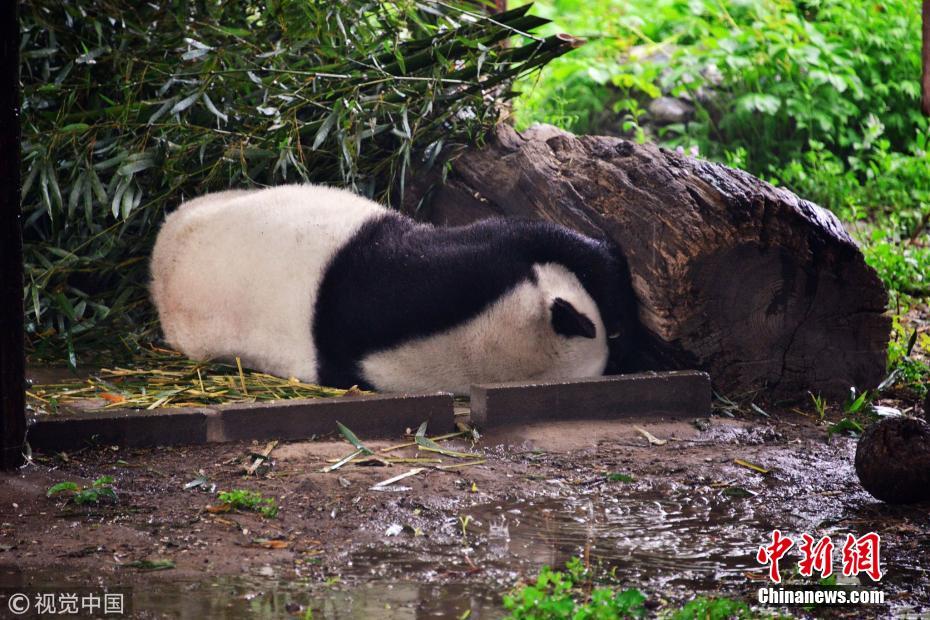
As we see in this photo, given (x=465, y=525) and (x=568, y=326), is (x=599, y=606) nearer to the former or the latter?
(x=465, y=525)

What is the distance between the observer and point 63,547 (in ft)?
8.59

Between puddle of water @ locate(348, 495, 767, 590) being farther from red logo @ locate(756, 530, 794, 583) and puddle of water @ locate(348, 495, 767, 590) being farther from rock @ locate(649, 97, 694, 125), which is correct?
rock @ locate(649, 97, 694, 125)

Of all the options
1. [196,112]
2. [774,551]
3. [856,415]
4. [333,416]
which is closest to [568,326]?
[333,416]

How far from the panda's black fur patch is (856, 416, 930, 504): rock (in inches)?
47.4

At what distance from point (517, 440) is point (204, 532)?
4.14ft

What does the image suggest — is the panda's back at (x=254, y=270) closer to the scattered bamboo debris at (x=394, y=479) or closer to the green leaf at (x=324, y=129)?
the green leaf at (x=324, y=129)

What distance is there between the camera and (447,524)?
2.86 metres

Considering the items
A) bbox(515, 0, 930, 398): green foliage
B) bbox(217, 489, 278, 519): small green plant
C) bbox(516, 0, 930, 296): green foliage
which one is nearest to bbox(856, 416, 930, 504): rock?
bbox(217, 489, 278, 519): small green plant

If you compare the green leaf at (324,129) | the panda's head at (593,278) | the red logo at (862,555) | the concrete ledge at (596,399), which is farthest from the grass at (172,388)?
the red logo at (862,555)

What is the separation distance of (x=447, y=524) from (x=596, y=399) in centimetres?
121

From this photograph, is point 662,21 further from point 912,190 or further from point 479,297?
point 479,297

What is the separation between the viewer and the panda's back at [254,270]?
4109mm

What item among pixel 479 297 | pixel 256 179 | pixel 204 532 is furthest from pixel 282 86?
pixel 204 532

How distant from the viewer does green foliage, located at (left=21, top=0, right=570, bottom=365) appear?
15.2 ft
